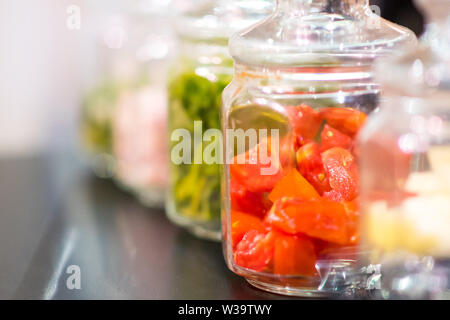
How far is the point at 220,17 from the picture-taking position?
0.96 meters

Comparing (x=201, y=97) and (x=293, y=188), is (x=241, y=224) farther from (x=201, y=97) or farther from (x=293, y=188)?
(x=201, y=97)

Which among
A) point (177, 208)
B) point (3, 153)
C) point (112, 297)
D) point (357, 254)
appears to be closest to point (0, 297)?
point (112, 297)

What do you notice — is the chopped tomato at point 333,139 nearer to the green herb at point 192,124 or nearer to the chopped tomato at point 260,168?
the chopped tomato at point 260,168

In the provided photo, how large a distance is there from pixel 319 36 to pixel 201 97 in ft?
0.92

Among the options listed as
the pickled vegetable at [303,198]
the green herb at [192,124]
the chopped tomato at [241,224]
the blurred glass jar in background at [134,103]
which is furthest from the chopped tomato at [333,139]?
the blurred glass jar in background at [134,103]

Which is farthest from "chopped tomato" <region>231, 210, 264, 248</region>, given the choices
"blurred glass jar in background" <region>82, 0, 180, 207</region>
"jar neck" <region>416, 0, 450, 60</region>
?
"blurred glass jar in background" <region>82, 0, 180, 207</region>

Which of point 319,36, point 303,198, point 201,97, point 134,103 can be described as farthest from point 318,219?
point 134,103

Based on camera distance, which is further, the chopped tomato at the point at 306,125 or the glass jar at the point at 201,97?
the glass jar at the point at 201,97

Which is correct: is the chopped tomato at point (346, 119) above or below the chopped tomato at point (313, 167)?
above

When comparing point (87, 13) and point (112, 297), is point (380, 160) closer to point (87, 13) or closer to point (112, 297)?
point (112, 297)

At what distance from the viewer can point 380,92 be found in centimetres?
74

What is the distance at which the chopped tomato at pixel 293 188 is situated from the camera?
2.32ft

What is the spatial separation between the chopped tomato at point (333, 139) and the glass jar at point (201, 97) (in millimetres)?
247

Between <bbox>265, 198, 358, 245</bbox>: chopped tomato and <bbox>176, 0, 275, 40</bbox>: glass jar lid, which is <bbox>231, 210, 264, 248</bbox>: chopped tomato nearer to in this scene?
<bbox>265, 198, 358, 245</bbox>: chopped tomato
